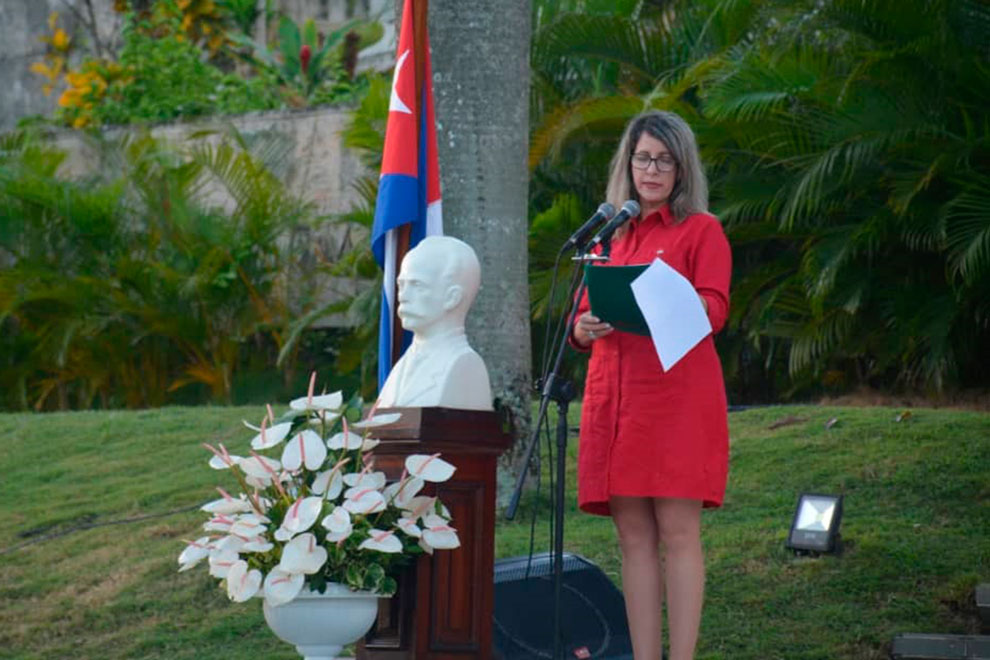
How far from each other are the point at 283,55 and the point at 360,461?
16.1m

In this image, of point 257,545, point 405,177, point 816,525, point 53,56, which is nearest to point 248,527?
point 257,545

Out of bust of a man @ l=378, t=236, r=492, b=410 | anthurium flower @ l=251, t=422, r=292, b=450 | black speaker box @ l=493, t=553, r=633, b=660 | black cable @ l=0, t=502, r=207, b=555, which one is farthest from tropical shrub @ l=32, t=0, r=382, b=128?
anthurium flower @ l=251, t=422, r=292, b=450

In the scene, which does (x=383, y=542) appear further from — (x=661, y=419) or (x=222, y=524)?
(x=661, y=419)

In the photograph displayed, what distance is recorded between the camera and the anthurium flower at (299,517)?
4.79m

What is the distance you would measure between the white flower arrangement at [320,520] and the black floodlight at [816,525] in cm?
265

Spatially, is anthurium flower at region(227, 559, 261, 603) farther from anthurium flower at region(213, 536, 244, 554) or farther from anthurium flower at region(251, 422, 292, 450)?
anthurium flower at region(251, 422, 292, 450)

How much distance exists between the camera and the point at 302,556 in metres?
4.75

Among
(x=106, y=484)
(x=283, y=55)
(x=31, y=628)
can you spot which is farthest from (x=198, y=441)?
(x=283, y=55)

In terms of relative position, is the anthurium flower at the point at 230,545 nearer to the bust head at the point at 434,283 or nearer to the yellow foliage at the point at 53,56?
the bust head at the point at 434,283

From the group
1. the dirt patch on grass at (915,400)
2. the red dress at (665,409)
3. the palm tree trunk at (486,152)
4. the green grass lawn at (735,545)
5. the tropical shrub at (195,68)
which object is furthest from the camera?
the tropical shrub at (195,68)

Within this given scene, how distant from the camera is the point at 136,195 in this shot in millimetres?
15008

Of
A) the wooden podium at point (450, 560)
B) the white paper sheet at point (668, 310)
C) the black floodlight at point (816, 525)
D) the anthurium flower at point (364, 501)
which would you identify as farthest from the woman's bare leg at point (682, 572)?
the black floodlight at point (816, 525)

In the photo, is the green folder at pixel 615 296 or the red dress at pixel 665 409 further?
the red dress at pixel 665 409

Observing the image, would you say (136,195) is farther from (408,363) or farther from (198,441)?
(408,363)
